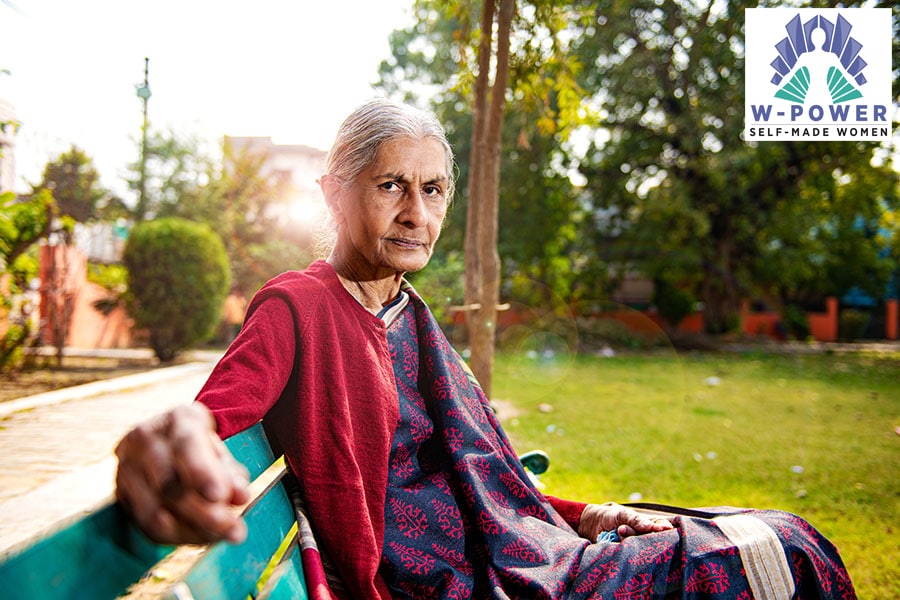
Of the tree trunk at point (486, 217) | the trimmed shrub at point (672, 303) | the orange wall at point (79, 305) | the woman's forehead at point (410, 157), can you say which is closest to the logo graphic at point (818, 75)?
the tree trunk at point (486, 217)

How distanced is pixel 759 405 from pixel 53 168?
1177 centimetres

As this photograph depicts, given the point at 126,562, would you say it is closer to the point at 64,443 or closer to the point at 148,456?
the point at 148,456

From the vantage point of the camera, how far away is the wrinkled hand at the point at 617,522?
1.62 meters

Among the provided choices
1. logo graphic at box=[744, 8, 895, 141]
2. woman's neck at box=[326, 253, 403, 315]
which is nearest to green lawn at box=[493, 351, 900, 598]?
logo graphic at box=[744, 8, 895, 141]

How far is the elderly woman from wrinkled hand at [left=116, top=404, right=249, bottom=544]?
0.25m

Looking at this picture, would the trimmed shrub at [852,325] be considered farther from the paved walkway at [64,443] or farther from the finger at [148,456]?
the finger at [148,456]

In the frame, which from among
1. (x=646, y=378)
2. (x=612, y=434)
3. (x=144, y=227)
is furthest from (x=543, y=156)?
(x=612, y=434)

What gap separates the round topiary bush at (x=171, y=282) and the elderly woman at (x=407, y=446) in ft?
35.9

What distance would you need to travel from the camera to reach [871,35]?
4.11m

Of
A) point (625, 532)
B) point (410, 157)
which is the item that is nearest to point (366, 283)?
point (410, 157)

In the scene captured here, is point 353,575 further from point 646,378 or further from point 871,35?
point 646,378

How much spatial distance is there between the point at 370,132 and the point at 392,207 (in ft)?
0.65

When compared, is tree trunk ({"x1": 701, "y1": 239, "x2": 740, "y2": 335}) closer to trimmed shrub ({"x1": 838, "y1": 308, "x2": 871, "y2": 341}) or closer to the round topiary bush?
trimmed shrub ({"x1": 838, "y1": 308, "x2": 871, "y2": 341})

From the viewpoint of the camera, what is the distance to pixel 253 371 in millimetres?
1152
